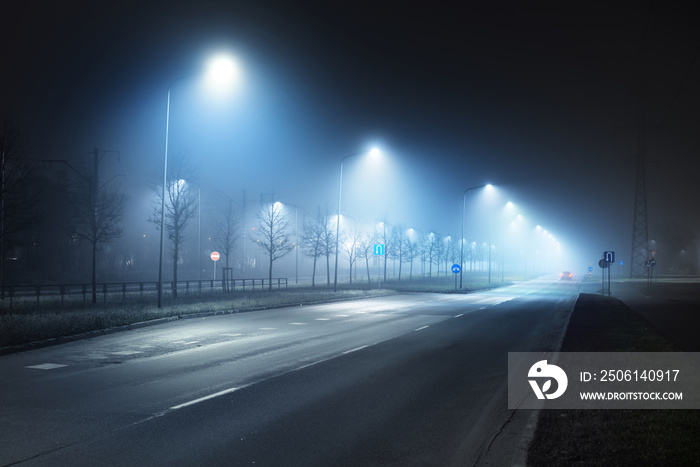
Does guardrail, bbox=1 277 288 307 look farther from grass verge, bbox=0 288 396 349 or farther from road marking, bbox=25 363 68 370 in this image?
road marking, bbox=25 363 68 370

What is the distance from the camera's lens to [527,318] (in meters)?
24.0

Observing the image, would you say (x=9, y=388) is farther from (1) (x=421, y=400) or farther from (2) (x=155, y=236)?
(2) (x=155, y=236)

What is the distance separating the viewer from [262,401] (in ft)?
27.9

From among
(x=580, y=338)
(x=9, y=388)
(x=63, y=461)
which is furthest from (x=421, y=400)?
(x=580, y=338)

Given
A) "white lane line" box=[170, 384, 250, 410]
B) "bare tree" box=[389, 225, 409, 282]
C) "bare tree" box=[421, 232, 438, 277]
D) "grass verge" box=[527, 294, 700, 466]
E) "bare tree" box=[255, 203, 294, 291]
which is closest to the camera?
"grass verge" box=[527, 294, 700, 466]

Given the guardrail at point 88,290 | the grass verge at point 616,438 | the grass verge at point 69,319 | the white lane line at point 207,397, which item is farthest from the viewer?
the guardrail at point 88,290

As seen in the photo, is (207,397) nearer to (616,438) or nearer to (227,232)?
(616,438)

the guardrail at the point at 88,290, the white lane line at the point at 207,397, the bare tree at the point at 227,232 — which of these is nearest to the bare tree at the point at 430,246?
the bare tree at the point at 227,232

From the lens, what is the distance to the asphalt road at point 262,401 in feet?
20.2

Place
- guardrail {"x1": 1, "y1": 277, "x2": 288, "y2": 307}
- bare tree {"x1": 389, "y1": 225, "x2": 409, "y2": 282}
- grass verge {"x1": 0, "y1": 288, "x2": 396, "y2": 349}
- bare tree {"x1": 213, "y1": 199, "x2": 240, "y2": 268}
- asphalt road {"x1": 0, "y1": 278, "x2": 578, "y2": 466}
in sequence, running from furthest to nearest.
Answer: bare tree {"x1": 389, "y1": 225, "x2": 409, "y2": 282}, bare tree {"x1": 213, "y1": 199, "x2": 240, "y2": 268}, guardrail {"x1": 1, "y1": 277, "x2": 288, "y2": 307}, grass verge {"x1": 0, "y1": 288, "x2": 396, "y2": 349}, asphalt road {"x1": 0, "y1": 278, "x2": 578, "y2": 466}

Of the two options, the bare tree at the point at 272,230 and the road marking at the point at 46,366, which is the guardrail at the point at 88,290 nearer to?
the bare tree at the point at 272,230

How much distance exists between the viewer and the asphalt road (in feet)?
20.2

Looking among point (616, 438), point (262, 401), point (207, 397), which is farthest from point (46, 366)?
point (616, 438)

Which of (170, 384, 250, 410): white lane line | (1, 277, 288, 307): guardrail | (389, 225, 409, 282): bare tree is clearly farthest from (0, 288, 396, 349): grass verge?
(389, 225, 409, 282): bare tree
